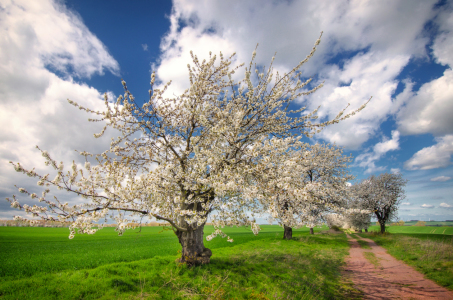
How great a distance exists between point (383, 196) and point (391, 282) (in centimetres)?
3037

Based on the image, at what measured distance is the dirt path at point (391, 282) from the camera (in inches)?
322

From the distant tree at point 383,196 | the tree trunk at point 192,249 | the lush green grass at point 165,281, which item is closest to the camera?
the lush green grass at point 165,281

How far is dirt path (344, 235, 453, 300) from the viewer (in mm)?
8180

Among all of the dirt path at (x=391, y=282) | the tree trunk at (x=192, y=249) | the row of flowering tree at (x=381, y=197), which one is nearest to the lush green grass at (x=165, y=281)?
the tree trunk at (x=192, y=249)

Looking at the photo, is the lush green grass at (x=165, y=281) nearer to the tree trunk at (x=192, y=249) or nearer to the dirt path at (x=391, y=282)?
the tree trunk at (x=192, y=249)

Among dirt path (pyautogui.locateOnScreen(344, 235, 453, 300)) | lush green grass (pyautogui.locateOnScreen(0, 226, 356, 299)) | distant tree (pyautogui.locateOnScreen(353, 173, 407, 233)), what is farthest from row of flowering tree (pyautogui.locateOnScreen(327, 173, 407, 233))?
lush green grass (pyautogui.locateOnScreen(0, 226, 356, 299))

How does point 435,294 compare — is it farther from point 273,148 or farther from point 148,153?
point 148,153

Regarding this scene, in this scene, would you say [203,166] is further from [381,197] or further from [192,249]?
[381,197]

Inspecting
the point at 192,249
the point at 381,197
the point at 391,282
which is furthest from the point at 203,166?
the point at 381,197

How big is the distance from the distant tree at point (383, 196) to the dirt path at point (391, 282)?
23936 mm

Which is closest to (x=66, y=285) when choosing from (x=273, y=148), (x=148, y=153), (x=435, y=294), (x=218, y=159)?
(x=148, y=153)

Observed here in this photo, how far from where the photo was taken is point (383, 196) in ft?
108

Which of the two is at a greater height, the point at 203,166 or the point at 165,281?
the point at 203,166

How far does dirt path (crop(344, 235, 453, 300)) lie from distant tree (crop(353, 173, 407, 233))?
2394 centimetres
